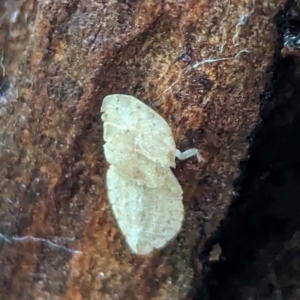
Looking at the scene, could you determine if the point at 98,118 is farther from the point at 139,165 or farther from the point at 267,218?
the point at 267,218

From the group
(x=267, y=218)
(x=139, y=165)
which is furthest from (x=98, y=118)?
(x=267, y=218)

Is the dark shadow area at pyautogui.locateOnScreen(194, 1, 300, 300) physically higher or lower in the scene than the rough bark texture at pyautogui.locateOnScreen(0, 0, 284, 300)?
lower

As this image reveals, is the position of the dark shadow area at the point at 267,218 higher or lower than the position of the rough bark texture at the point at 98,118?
lower
